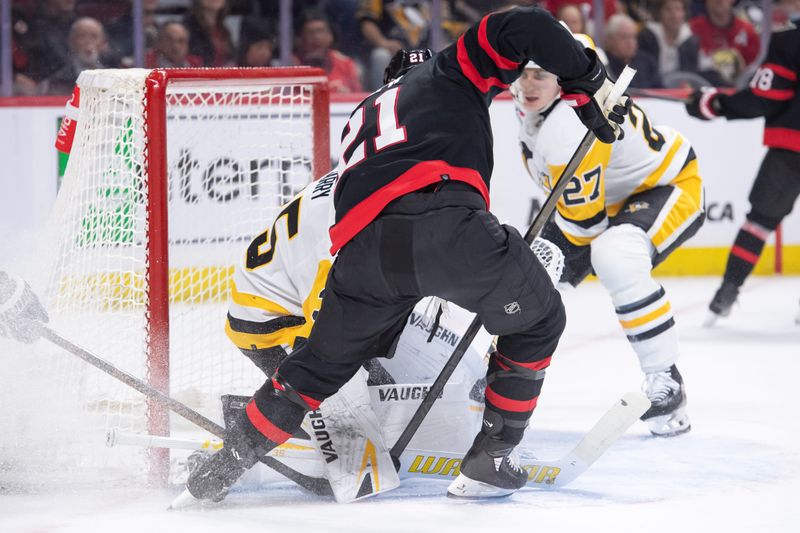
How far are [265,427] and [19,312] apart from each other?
579mm

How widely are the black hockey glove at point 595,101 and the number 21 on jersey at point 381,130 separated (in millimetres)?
330

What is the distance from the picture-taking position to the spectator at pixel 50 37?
5.08 metres

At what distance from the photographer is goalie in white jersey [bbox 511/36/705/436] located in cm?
316

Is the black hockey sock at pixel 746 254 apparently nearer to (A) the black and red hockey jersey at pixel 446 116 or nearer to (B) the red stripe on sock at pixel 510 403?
(B) the red stripe on sock at pixel 510 403

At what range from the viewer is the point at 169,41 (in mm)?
5211

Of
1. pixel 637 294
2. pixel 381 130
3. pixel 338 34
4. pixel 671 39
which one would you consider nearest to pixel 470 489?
pixel 381 130

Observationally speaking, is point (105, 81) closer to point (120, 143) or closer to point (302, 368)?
point (120, 143)

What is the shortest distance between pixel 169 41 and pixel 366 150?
3128 mm

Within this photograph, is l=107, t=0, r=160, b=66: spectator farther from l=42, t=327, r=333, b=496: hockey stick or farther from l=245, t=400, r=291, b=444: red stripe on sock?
l=245, t=400, r=291, b=444: red stripe on sock

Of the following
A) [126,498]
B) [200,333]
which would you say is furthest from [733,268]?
[126,498]

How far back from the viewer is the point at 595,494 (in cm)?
260

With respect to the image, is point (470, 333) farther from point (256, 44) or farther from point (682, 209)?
point (256, 44)

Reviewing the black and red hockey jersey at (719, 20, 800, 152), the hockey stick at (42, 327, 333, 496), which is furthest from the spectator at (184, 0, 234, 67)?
the hockey stick at (42, 327, 333, 496)

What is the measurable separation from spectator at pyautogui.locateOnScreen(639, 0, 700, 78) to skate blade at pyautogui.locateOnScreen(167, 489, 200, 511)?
4223mm
